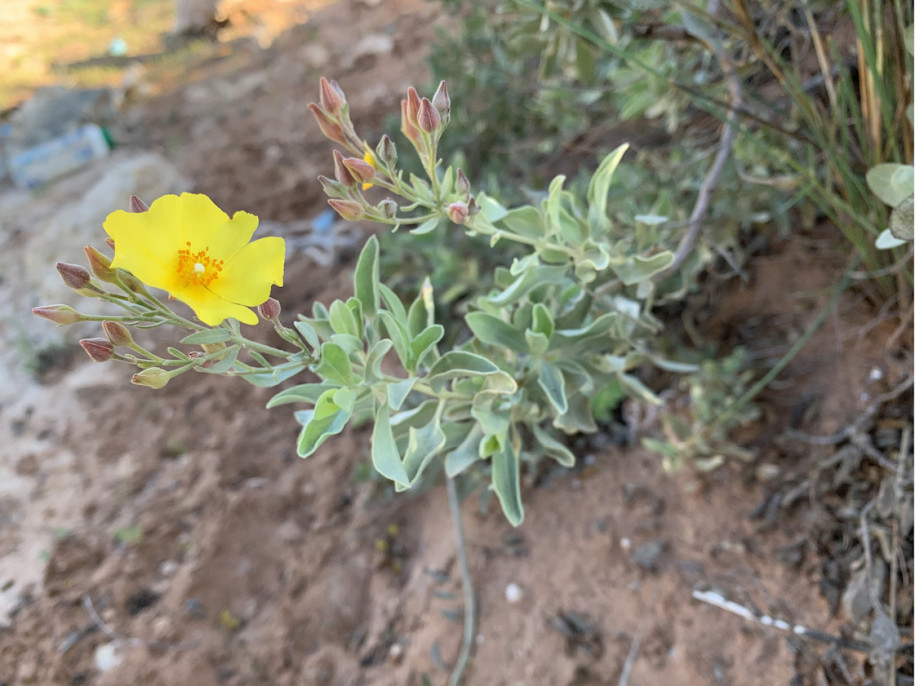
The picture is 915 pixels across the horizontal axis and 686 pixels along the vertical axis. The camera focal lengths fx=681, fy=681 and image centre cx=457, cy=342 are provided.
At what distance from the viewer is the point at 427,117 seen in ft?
3.27

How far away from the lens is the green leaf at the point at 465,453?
131cm

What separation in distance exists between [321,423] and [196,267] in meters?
0.33

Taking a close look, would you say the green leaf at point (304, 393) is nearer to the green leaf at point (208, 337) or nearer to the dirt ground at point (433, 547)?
the green leaf at point (208, 337)

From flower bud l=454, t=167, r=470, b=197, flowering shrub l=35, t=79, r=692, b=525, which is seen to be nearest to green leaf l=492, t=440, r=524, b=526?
flowering shrub l=35, t=79, r=692, b=525

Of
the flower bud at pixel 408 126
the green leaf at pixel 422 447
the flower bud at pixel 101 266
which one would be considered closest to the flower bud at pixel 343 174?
the flower bud at pixel 408 126

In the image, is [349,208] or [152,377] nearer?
[152,377]

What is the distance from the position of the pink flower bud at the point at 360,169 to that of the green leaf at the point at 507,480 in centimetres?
56

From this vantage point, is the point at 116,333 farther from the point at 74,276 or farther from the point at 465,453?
the point at 465,453

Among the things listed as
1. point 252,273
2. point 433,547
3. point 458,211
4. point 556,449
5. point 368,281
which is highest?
point 252,273

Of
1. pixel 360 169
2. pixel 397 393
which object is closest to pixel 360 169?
pixel 360 169

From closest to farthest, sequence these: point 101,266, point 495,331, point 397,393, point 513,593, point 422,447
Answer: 1. point 101,266
2. point 397,393
3. point 422,447
4. point 495,331
5. point 513,593

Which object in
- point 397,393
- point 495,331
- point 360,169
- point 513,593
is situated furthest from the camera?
point 513,593

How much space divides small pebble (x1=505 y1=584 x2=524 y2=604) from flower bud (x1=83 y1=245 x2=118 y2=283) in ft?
4.20

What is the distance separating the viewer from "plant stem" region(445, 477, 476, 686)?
1.63 meters
